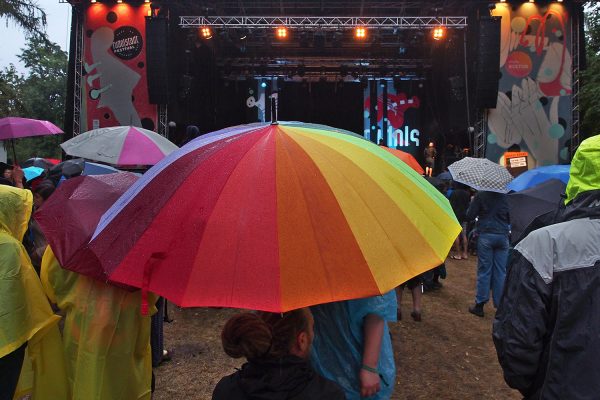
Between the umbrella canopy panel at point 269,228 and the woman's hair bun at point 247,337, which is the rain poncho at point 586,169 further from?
the woman's hair bun at point 247,337

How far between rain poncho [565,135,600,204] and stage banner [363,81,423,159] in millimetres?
15434

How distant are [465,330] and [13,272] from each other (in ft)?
13.6

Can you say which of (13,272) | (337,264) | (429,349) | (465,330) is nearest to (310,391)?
(337,264)

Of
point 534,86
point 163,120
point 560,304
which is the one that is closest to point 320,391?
point 560,304

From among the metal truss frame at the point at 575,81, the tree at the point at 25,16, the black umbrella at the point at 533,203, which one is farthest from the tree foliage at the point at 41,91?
the black umbrella at the point at 533,203

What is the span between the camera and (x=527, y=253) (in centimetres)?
153

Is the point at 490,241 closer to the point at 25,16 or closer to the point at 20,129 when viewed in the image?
the point at 20,129

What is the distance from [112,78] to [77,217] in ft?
35.8

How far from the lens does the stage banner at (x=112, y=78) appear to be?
11586mm

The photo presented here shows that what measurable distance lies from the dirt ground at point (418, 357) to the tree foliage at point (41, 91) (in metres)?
22.8

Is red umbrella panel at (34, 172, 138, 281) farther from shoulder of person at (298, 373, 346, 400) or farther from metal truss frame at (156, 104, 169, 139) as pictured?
metal truss frame at (156, 104, 169, 139)

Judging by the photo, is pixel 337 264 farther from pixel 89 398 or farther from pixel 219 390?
pixel 89 398

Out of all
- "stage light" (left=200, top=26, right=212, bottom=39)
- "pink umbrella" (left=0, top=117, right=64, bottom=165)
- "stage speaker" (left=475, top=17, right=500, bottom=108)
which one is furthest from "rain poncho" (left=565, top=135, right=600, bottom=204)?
"stage light" (left=200, top=26, right=212, bottom=39)

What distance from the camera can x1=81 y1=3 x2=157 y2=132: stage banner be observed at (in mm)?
11586
